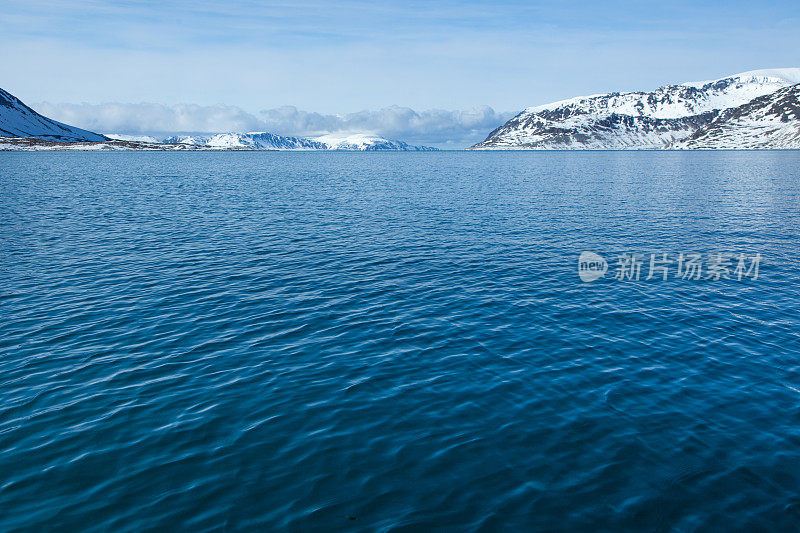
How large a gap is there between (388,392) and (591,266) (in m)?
28.5

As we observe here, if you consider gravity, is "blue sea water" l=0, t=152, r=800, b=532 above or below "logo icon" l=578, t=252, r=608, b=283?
below

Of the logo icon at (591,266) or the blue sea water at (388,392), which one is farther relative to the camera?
the logo icon at (591,266)

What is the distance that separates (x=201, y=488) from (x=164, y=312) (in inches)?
718

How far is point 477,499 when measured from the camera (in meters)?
15.7

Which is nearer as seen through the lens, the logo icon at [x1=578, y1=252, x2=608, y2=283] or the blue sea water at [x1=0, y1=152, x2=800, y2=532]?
the blue sea water at [x1=0, y1=152, x2=800, y2=532]

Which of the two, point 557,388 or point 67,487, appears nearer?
point 67,487

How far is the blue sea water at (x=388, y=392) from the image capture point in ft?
50.9

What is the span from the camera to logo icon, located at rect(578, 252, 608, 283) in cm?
4162

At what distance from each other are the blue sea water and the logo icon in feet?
4.40

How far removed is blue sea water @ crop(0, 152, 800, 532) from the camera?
611 inches

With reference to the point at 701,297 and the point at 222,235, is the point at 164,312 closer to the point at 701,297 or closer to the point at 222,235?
the point at 222,235

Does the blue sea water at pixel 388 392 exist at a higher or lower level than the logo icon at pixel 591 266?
lower

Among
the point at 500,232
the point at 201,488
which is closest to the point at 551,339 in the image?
the point at 201,488

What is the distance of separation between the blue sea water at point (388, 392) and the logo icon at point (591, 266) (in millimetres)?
1340
